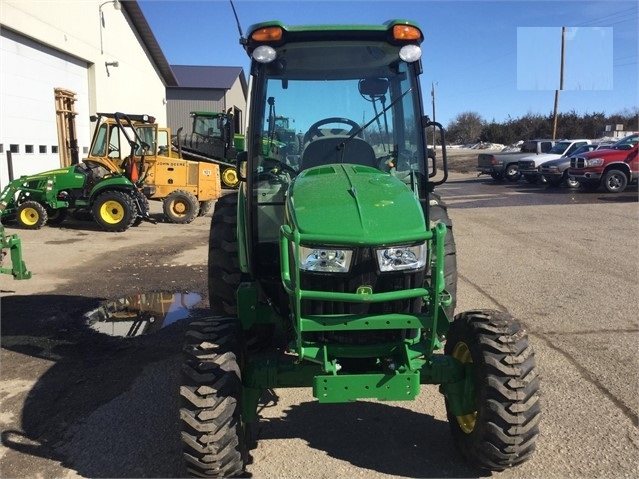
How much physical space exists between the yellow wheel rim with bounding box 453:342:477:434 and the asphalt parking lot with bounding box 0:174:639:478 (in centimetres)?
19

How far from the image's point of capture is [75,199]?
11781mm

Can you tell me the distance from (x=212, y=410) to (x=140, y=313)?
3509mm

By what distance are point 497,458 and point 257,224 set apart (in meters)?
2.09

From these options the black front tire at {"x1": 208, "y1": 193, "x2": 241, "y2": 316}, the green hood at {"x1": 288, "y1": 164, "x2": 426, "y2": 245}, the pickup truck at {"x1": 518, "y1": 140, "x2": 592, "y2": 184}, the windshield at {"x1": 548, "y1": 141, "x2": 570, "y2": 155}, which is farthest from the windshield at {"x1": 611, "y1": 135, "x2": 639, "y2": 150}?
the green hood at {"x1": 288, "y1": 164, "x2": 426, "y2": 245}

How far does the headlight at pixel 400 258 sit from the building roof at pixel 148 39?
21.4 meters

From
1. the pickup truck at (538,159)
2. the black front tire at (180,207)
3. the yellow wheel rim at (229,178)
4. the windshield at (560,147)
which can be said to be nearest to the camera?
the black front tire at (180,207)

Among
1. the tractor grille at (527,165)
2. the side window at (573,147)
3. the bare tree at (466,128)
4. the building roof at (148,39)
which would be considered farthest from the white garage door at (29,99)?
the bare tree at (466,128)

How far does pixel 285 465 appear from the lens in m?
3.20

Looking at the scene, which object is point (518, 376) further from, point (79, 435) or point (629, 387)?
point (79, 435)

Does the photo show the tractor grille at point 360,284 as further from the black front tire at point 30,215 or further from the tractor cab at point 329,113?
the black front tire at point 30,215

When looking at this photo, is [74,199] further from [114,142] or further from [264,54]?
[264,54]

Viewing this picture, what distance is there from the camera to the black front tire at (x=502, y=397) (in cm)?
290

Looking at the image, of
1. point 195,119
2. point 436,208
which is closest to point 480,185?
point 195,119

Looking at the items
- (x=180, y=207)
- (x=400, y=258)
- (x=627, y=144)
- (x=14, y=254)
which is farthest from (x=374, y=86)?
(x=627, y=144)
